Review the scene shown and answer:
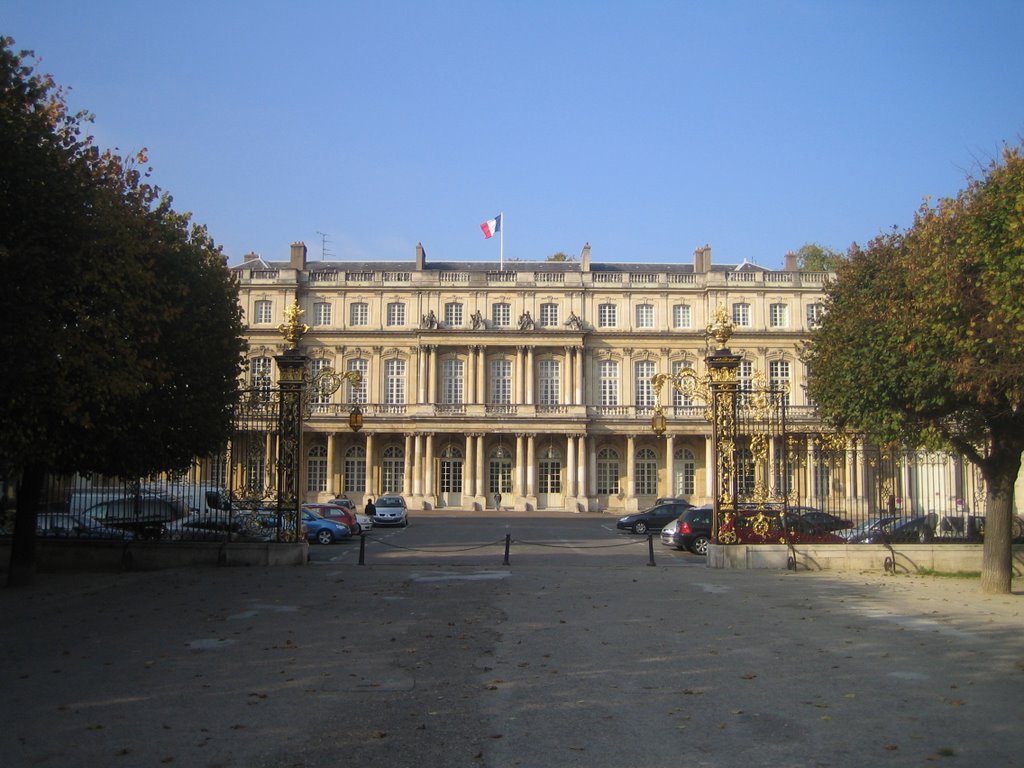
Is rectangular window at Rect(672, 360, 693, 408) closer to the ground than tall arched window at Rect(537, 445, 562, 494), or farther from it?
farther from it

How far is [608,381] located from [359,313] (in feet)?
57.9

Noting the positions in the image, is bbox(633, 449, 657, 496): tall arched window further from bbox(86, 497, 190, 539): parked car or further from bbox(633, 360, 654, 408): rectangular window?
bbox(86, 497, 190, 539): parked car

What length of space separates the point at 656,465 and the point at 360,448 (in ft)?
65.7

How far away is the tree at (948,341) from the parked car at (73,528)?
16.7 metres

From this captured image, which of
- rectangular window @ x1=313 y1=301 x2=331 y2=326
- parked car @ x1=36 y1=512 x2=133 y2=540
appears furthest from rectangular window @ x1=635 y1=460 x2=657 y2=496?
parked car @ x1=36 y1=512 x2=133 y2=540

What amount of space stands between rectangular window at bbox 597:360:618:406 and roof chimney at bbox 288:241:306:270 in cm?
2181

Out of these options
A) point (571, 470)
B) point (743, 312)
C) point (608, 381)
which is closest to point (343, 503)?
point (571, 470)

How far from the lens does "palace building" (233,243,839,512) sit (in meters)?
60.8

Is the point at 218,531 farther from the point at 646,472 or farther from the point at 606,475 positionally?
the point at 646,472

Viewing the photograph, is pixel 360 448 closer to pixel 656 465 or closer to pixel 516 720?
pixel 656 465

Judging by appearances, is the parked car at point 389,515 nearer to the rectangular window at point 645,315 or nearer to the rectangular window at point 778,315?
the rectangular window at point 645,315

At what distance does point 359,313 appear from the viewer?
62.9 meters

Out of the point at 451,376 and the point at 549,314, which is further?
the point at 549,314

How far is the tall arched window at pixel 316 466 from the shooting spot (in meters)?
61.2
